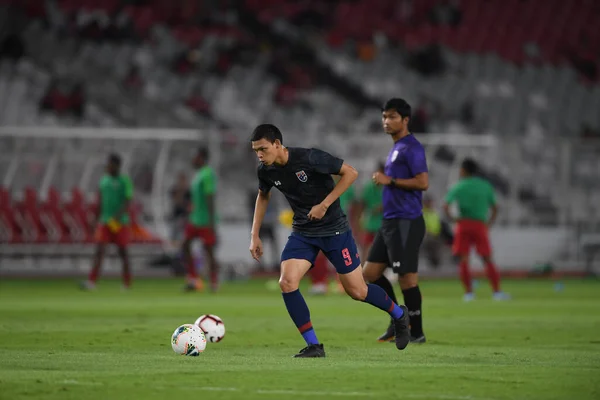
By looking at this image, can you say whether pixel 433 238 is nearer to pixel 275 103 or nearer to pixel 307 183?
pixel 275 103

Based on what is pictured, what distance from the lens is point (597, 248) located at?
31.3m

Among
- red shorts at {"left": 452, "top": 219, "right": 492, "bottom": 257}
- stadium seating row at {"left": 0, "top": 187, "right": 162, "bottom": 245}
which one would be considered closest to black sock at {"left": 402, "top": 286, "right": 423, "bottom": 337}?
red shorts at {"left": 452, "top": 219, "right": 492, "bottom": 257}

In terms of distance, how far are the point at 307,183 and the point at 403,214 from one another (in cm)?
227

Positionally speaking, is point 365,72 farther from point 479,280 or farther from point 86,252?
Result: point 86,252

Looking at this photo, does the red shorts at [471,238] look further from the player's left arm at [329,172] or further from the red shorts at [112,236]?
the player's left arm at [329,172]

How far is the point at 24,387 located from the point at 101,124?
24240 mm

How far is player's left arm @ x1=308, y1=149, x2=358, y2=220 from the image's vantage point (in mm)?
10414

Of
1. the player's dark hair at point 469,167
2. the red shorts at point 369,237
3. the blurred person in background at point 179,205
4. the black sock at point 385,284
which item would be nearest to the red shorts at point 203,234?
the red shorts at point 369,237

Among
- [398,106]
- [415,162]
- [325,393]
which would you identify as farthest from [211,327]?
[325,393]

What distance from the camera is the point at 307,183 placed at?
10.7 m

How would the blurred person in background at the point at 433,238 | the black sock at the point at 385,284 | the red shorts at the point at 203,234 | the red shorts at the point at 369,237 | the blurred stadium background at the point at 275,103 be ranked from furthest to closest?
the blurred person in background at the point at 433,238 → the blurred stadium background at the point at 275,103 → the red shorts at the point at 369,237 → the red shorts at the point at 203,234 → the black sock at the point at 385,284

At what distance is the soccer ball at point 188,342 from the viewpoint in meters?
10.8

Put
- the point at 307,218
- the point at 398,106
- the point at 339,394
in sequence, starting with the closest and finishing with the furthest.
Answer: the point at 339,394
the point at 307,218
the point at 398,106

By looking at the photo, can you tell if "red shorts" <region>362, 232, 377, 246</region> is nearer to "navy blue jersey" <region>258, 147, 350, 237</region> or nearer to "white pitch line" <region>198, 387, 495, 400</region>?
"navy blue jersey" <region>258, 147, 350, 237</region>
